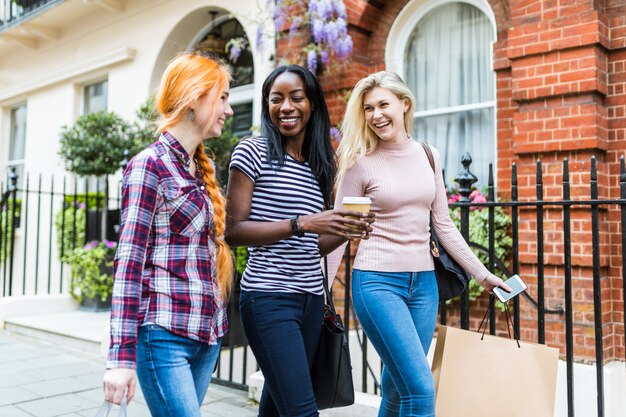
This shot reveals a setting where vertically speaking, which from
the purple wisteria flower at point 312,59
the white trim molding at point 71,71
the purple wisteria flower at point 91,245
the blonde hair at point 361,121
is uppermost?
the white trim molding at point 71,71

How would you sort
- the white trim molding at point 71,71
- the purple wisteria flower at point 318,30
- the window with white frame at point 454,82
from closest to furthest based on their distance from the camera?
the window with white frame at point 454,82
the purple wisteria flower at point 318,30
the white trim molding at point 71,71

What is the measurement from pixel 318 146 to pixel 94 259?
5.94 metres

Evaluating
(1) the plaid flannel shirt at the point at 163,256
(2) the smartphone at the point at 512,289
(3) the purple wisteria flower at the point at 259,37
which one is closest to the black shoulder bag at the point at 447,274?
(2) the smartphone at the point at 512,289

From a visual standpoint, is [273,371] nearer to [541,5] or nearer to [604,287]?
[604,287]

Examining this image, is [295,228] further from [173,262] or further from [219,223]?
[173,262]

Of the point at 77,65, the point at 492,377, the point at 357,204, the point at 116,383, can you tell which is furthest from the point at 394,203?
the point at 77,65

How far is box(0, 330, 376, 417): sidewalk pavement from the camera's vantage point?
4.21 meters

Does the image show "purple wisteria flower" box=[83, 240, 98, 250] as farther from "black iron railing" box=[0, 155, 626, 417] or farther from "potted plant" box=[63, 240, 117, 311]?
"black iron railing" box=[0, 155, 626, 417]

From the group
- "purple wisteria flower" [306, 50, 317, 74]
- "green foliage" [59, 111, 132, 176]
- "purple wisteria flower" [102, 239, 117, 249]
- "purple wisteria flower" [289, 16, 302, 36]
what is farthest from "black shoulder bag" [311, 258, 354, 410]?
"green foliage" [59, 111, 132, 176]

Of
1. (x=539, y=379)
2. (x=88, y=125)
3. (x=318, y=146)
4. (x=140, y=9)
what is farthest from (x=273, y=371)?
(x=140, y=9)

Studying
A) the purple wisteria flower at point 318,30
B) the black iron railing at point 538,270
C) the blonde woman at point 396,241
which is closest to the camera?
the blonde woman at point 396,241

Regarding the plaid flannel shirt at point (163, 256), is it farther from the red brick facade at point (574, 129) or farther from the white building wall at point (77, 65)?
the white building wall at point (77, 65)

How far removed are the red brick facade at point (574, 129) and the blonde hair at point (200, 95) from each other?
382 cm

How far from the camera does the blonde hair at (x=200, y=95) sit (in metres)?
1.96
